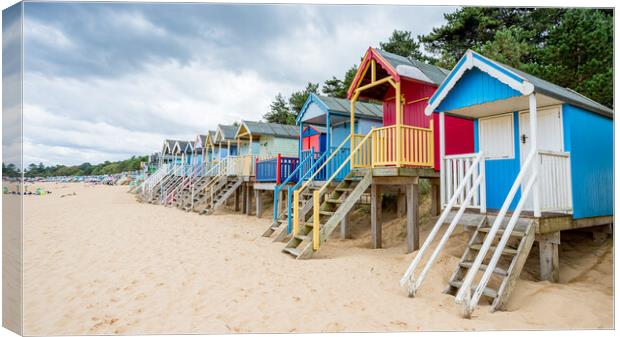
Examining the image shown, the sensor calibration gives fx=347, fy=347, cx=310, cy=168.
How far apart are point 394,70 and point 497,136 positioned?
105 inches

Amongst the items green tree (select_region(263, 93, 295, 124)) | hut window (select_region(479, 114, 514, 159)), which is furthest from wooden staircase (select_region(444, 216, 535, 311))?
green tree (select_region(263, 93, 295, 124))

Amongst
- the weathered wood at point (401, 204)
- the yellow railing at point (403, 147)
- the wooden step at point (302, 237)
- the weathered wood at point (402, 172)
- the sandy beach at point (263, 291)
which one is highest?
the yellow railing at point (403, 147)

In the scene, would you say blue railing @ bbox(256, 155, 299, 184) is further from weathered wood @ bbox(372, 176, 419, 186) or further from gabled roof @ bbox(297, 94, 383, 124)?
weathered wood @ bbox(372, 176, 419, 186)

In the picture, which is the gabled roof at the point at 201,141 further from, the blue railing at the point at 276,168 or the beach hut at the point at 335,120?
the beach hut at the point at 335,120

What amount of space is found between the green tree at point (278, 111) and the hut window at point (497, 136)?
27.2 m

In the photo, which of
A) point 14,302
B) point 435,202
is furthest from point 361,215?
point 14,302

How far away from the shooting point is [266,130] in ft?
63.0

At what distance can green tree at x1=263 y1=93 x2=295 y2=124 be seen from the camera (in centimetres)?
3425

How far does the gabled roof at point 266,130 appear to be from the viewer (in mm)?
18875

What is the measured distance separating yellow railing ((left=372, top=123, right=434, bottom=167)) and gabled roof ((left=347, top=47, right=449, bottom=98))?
122 centimetres

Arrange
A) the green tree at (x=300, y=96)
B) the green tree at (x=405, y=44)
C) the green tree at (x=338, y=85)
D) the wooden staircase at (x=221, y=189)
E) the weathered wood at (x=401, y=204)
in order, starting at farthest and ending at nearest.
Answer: the green tree at (x=300, y=96), the green tree at (x=338, y=85), the green tree at (x=405, y=44), the wooden staircase at (x=221, y=189), the weathered wood at (x=401, y=204)

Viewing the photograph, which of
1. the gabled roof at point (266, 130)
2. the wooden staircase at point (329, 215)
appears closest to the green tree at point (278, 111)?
the gabled roof at point (266, 130)

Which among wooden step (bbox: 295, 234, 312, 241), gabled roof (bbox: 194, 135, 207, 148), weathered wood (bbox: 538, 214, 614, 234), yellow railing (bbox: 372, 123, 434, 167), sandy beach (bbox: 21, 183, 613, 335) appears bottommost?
sandy beach (bbox: 21, 183, 613, 335)

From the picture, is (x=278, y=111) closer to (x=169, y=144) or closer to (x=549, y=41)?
(x=169, y=144)
